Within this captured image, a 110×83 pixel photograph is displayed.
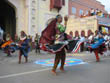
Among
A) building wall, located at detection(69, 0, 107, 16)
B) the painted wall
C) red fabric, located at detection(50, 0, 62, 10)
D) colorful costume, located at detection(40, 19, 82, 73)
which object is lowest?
colorful costume, located at detection(40, 19, 82, 73)

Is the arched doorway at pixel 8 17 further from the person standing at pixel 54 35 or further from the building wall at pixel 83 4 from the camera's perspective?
the person standing at pixel 54 35

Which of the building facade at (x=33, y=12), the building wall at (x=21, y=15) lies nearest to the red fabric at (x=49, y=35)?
the building facade at (x=33, y=12)

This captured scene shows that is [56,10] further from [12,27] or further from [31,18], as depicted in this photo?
[12,27]

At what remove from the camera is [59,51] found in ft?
16.4

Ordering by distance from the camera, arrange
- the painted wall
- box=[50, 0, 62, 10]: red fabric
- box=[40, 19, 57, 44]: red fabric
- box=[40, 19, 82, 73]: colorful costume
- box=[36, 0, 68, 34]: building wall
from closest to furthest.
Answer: box=[40, 19, 82, 73]: colorful costume < box=[40, 19, 57, 44]: red fabric < box=[36, 0, 68, 34]: building wall < box=[50, 0, 62, 10]: red fabric < the painted wall

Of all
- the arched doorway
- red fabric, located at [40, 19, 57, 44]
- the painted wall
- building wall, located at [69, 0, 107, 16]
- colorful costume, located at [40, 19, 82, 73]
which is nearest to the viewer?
colorful costume, located at [40, 19, 82, 73]

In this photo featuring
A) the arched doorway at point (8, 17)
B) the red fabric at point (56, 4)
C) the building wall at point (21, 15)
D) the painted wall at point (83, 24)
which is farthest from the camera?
the arched doorway at point (8, 17)

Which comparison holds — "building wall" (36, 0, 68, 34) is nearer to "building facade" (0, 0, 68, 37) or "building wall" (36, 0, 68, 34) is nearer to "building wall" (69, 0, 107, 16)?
"building facade" (0, 0, 68, 37)

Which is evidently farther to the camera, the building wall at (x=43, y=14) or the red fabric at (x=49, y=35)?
the building wall at (x=43, y=14)

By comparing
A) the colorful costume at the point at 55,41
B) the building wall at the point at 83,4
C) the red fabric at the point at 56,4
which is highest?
the building wall at the point at 83,4

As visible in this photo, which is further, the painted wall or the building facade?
the painted wall

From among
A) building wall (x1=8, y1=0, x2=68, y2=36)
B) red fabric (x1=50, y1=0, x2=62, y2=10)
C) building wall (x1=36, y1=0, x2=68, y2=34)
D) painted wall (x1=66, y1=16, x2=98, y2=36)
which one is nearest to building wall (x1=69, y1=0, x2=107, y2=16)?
painted wall (x1=66, y1=16, x2=98, y2=36)

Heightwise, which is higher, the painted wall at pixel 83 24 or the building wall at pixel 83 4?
the building wall at pixel 83 4

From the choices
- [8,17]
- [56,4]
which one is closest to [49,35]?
[56,4]
